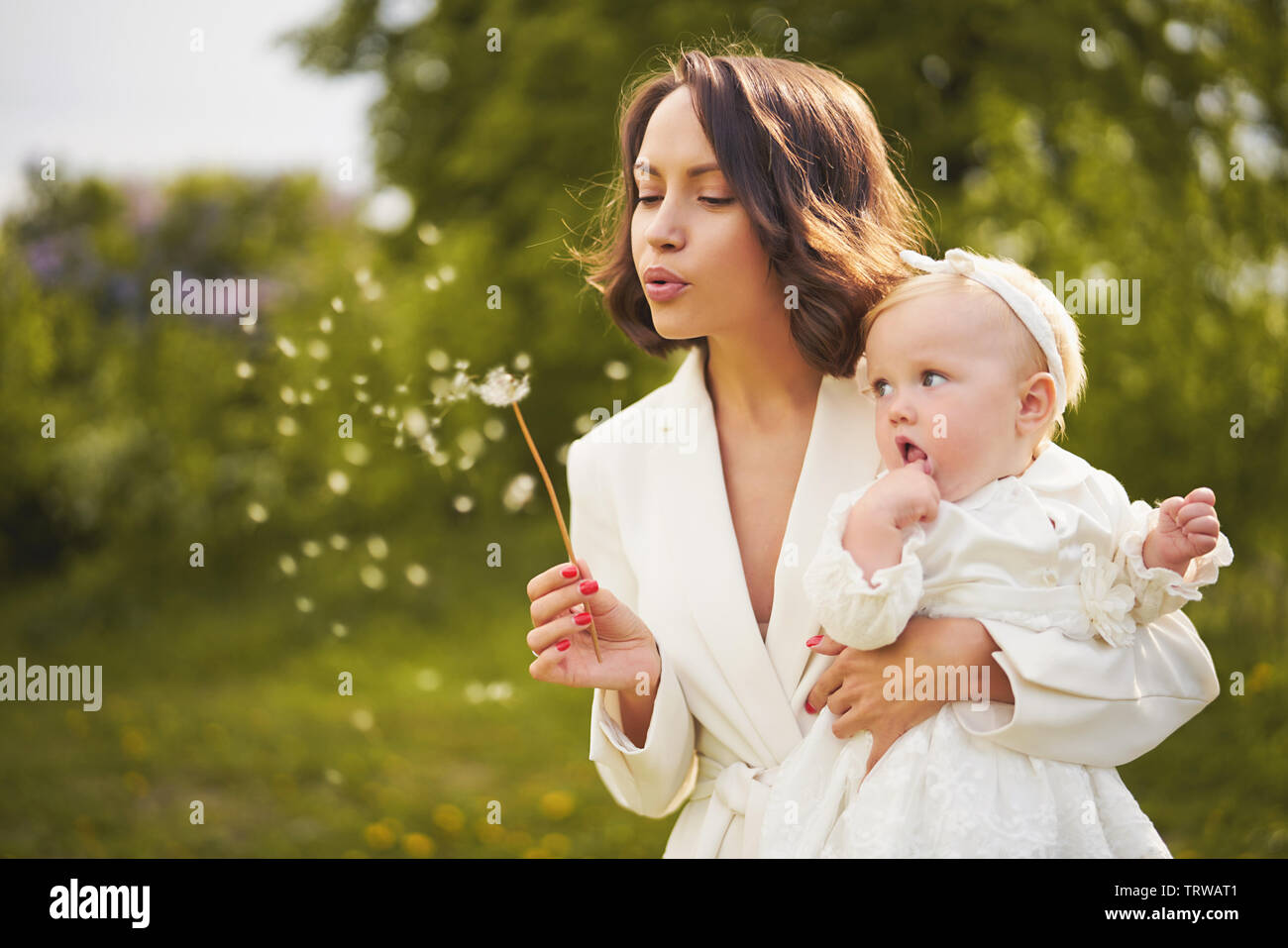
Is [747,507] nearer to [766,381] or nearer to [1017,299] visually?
[766,381]

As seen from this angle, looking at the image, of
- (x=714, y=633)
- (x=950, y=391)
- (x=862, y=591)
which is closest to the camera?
(x=862, y=591)

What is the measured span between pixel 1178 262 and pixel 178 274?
6.91 metres

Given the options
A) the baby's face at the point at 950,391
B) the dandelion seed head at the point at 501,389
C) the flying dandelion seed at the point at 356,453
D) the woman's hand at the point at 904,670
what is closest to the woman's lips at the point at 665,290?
the dandelion seed head at the point at 501,389

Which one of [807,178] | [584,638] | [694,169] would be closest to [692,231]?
[694,169]

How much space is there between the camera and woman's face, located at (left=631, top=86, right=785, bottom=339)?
2.28 metres

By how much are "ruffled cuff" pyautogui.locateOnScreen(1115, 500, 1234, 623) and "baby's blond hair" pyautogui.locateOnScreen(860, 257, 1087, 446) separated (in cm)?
25

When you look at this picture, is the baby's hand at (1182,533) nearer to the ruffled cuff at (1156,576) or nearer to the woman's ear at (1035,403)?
the ruffled cuff at (1156,576)

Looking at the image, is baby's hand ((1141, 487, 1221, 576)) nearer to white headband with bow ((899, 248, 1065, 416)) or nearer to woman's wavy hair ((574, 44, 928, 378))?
white headband with bow ((899, 248, 1065, 416))

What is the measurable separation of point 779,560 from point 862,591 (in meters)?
0.47

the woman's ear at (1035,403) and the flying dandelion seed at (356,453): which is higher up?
the flying dandelion seed at (356,453)

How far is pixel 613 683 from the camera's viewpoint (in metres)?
2.32

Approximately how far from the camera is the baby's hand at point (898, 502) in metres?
1.96

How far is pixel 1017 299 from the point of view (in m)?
2.09
